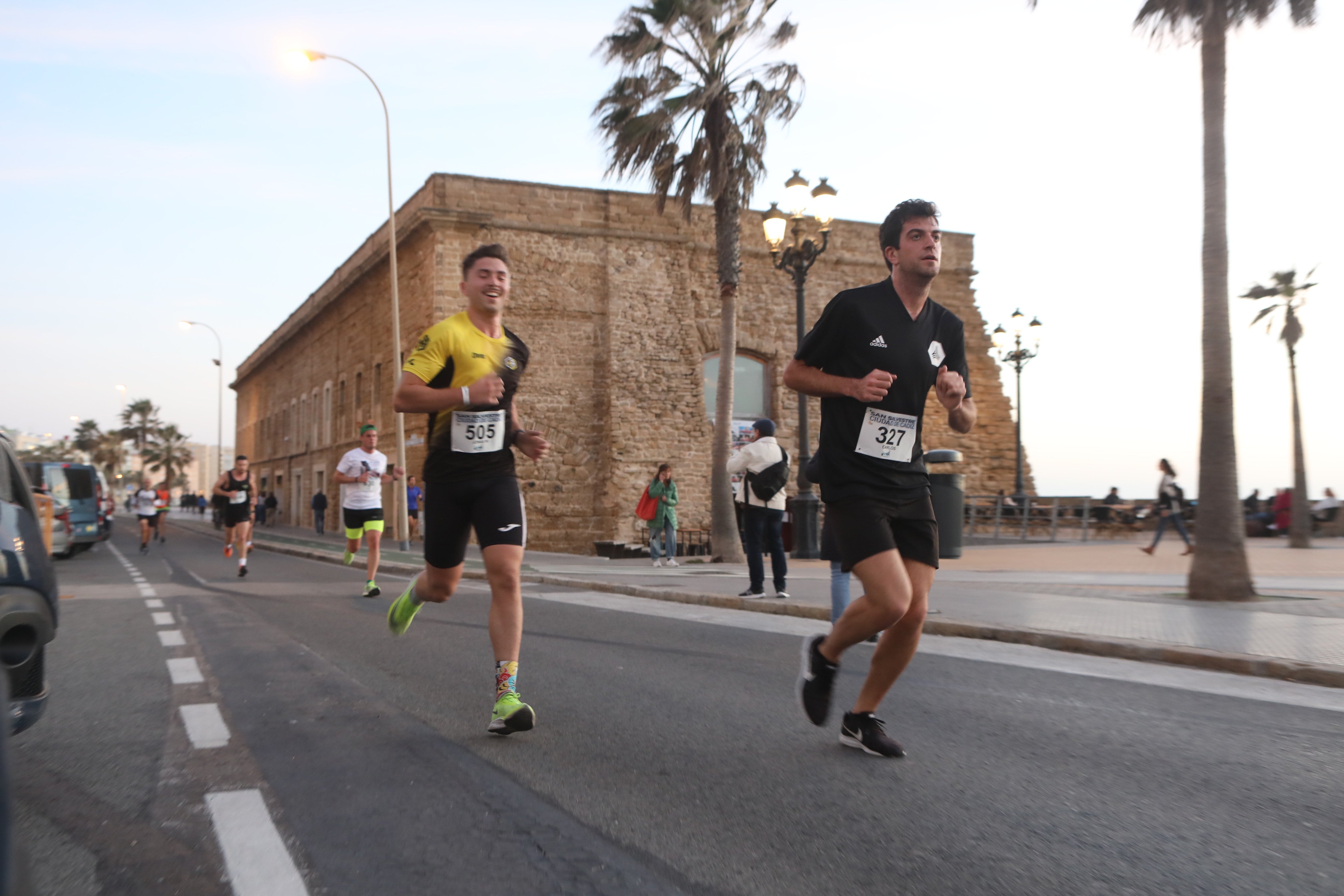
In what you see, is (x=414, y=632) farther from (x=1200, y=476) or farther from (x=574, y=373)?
(x=574, y=373)

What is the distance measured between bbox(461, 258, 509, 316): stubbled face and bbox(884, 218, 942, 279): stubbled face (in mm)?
1670

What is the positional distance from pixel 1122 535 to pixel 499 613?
27.1m

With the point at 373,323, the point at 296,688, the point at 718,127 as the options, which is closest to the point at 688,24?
the point at 718,127

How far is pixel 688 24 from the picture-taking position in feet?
61.6

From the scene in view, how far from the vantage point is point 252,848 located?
303 centimetres

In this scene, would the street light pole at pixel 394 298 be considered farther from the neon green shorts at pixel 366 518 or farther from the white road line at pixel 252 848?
the white road line at pixel 252 848

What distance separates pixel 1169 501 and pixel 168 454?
116043 millimetres

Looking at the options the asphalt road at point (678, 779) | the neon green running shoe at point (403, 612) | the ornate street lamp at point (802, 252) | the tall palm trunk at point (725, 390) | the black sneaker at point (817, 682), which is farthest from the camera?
the tall palm trunk at point (725, 390)

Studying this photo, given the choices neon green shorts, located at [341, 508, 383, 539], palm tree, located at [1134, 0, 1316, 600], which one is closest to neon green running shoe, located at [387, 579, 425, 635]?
neon green shorts, located at [341, 508, 383, 539]

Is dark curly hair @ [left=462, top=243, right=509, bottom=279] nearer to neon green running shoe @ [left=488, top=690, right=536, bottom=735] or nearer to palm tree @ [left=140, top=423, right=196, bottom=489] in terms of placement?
neon green running shoe @ [left=488, top=690, right=536, bottom=735]

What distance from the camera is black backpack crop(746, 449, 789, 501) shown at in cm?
1054

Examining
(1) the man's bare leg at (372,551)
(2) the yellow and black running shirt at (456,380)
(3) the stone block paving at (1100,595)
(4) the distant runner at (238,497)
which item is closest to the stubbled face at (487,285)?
(2) the yellow and black running shirt at (456,380)

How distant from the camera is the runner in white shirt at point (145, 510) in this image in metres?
26.1

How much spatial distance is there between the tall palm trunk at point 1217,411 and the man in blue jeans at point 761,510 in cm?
393
